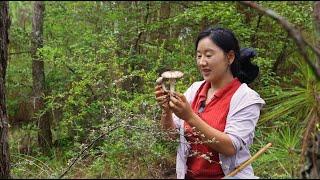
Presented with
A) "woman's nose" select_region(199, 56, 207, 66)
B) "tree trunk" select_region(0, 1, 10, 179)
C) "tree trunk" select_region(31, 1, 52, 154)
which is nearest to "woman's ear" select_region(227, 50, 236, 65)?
"woman's nose" select_region(199, 56, 207, 66)

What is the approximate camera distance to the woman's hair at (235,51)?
7.76 ft

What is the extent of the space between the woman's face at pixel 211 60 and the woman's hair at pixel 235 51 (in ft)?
0.09

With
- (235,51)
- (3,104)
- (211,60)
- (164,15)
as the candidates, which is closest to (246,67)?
(235,51)

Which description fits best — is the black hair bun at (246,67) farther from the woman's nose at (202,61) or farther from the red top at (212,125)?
the woman's nose at (202,61)

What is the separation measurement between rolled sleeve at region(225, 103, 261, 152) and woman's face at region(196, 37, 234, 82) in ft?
0.84

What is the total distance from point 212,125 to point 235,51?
16.7 inches

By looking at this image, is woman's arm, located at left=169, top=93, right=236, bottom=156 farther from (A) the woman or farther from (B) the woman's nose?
(B) the woman's nose

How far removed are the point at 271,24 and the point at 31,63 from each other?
3878mm

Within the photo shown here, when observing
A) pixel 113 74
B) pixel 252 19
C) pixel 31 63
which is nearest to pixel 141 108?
pixel 113 74

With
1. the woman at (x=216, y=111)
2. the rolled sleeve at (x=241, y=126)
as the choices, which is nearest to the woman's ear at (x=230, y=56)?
the woman at (x=216, y=111)

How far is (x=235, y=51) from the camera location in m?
2.42

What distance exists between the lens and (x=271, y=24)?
647cm

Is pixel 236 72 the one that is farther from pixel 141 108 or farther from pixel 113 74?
pixel 113 74

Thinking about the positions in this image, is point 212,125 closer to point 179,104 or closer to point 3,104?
point 179,104
